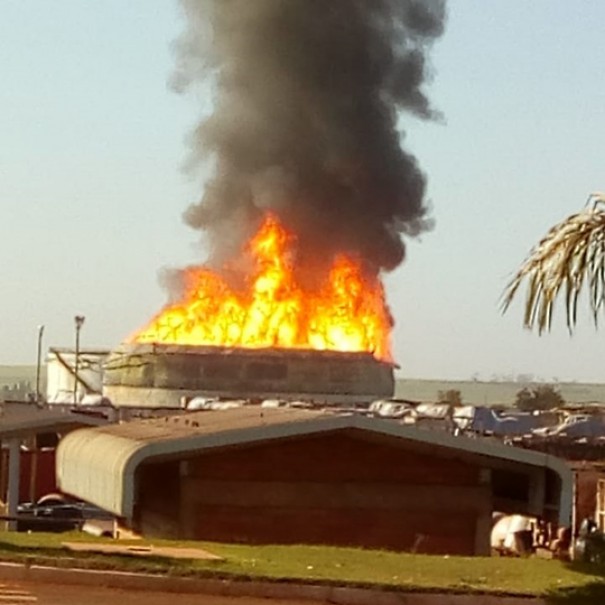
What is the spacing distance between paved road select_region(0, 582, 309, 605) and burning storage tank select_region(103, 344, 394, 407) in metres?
59.1

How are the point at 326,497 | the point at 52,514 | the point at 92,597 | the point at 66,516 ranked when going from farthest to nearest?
the point at 52,514, the point at 66,516, the point at 326,497, the point at 92,597

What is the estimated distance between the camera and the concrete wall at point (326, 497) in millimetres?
19047

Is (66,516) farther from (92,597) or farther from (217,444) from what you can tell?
(92,597)

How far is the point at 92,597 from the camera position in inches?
484

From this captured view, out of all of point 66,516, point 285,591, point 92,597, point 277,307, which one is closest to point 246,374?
point 277,307

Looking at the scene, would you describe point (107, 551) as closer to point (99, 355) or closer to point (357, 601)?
point (357, 601)

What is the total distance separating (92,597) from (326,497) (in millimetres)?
7359

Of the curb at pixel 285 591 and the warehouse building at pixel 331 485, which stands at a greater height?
the warehouse building at pixel 331 485

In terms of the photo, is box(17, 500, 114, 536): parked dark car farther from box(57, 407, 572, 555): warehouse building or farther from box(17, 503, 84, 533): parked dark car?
box(57, 407, 572, 555): warehouse building

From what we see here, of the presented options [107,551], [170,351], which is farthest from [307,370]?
[107,551]

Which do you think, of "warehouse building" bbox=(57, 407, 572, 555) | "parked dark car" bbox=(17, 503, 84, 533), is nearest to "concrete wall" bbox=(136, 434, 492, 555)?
"warehouse building" bbox=(57, 407, 572, 555)

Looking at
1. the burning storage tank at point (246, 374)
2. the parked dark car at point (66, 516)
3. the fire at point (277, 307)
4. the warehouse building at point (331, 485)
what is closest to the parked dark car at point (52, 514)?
the parked dark car at point (66, 516)

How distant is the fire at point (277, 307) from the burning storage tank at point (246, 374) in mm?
5500

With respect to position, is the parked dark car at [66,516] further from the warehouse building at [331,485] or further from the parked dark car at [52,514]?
the warehouse building at [331,485]
